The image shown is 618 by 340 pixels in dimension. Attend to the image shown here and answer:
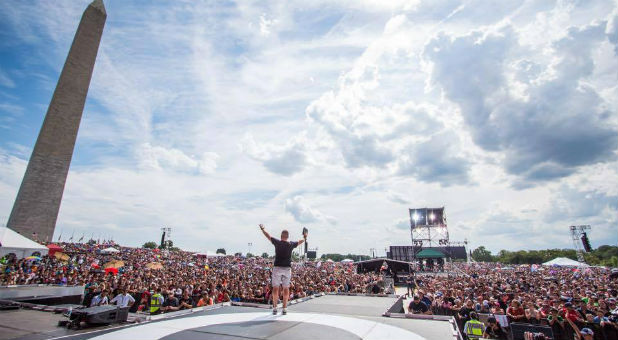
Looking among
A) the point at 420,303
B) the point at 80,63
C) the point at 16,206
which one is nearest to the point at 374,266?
the point at 420,303

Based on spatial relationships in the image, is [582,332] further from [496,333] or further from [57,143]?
[57,143]

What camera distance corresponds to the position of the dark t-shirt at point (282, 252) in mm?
5714

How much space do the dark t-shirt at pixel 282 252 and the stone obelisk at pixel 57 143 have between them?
37210 mm

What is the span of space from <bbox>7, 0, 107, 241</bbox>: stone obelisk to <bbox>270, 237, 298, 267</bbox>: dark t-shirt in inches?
1465

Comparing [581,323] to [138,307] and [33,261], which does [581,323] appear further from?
[33,261]

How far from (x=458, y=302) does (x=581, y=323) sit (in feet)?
11.7

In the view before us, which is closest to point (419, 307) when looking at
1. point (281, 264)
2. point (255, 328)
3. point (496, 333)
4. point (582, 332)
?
point (496, 333)

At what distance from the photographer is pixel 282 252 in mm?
5738

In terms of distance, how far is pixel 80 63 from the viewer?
33281mm

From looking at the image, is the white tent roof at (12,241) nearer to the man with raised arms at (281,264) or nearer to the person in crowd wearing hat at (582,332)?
the man with raised arms at (281,264)

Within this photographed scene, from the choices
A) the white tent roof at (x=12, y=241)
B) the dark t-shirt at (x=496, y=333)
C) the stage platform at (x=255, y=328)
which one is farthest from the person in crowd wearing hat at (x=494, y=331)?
the white tent roof at (x=12, y=241)

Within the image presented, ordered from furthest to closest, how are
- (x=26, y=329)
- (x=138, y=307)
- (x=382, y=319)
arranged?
(x=138, y=307) → (x=382, y=319) → (x=26, y=329)

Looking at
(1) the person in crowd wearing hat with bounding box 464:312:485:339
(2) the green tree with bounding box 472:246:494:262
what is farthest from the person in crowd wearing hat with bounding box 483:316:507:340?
(2) the green tree with bounding box 472:246:494:262

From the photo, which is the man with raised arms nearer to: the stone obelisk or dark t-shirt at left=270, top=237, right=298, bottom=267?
dark t-shirt at left=270, top=237, right=298, bottom=267
